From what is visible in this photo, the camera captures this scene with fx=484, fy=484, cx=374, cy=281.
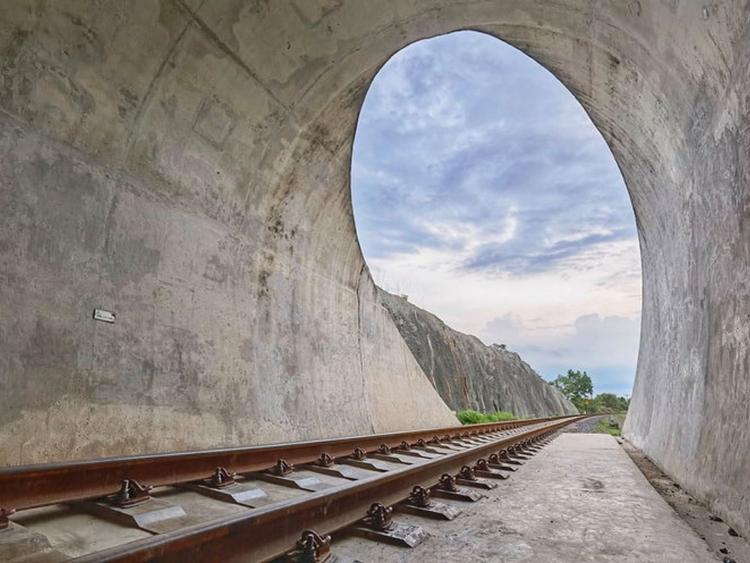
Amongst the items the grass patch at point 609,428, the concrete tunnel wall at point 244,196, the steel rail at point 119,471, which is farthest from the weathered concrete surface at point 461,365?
the steel rail at point 119,471

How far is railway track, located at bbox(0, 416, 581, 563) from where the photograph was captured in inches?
78.9

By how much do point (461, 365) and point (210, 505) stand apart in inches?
1295

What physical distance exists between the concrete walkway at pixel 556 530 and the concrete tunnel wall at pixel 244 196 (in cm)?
51

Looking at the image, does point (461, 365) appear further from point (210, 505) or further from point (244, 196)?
point (210, 505)

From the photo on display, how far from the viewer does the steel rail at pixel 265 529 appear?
1733 millimetres

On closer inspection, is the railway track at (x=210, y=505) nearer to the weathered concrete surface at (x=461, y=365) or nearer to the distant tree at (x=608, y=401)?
the weathered concrete surface at (x=461, y=365)

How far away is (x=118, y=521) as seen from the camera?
2559 millimetres

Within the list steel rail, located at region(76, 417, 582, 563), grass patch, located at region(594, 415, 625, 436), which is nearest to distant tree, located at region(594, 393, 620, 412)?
grass patch, located at region(594, 415, 625, 436)

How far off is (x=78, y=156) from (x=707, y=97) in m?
5.19

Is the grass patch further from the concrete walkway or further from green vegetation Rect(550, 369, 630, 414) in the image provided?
green vegetation Rect(550, 369, 630, 414)

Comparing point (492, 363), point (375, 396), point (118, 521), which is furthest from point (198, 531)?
point (492, 363)

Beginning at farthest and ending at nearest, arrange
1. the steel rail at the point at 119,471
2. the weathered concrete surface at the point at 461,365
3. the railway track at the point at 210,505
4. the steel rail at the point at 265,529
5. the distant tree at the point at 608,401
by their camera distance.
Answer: the distant tree at the point at 608,401 < the weathered concrete surface at the point at 461,365 < the steel rail at the point at 119,471 < the railway track at the point at 210,505 < the steel rail at the point at 265,529

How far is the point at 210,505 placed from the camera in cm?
306

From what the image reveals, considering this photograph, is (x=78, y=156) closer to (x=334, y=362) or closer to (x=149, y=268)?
(x=149, y=268)
